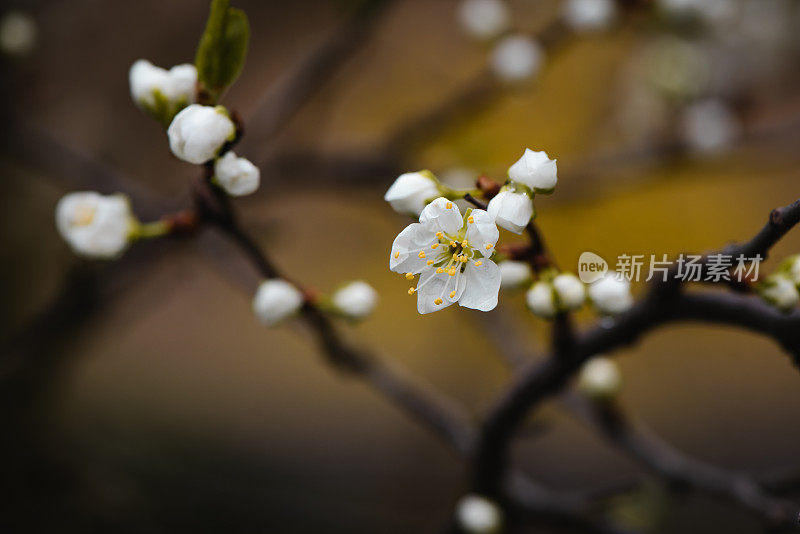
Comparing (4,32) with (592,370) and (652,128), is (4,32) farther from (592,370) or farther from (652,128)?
(652,128)

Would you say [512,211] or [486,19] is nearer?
[512,211]

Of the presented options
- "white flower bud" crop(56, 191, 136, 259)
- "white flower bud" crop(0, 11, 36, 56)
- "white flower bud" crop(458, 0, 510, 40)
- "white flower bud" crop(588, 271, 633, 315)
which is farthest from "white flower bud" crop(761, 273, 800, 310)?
"white flower bud" crop(0, 11, 36, 56)

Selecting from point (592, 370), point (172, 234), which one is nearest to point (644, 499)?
point (592, 370)

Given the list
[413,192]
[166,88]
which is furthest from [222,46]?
[413,192]

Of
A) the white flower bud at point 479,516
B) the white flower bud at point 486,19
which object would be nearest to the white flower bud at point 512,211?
the white flower bud at point 479,516

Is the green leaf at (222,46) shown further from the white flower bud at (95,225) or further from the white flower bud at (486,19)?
the white flower bud at (486,19)

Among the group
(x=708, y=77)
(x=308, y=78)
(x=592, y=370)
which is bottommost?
(x=592, y=370)

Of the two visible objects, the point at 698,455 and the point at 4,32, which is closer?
the point at 4,32

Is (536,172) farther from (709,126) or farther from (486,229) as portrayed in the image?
(709,126)

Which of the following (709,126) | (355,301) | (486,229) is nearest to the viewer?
(486,229)
